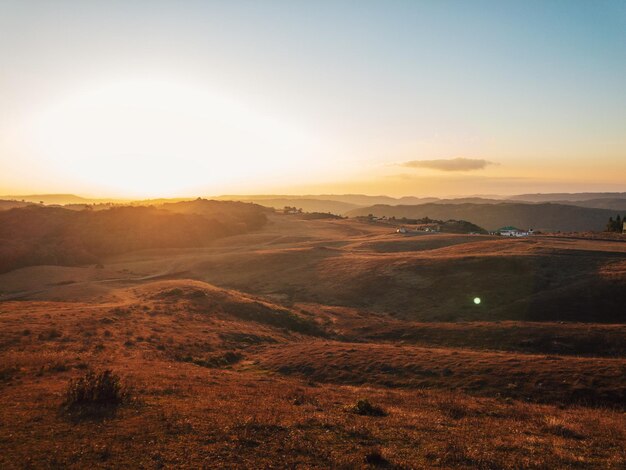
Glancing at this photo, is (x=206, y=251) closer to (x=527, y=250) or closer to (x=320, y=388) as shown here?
(x=527, y=250)

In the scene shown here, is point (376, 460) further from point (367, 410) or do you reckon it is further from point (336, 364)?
point (336, 364)

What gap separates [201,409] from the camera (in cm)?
1758

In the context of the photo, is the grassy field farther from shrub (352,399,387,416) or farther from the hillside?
the hillside

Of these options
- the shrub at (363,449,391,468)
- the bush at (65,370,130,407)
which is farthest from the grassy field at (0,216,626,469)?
the bush at (65,370,130,407)

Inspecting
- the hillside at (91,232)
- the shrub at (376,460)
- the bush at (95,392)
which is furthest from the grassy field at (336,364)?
the hillside at (91,232)

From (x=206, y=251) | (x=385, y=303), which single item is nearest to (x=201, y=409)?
(x=385, y=303)

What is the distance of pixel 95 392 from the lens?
17.3m

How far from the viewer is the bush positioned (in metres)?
17.0

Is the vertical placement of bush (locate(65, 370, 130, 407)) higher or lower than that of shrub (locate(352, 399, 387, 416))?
higher

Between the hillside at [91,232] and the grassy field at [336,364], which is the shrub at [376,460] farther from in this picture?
the hillside at [91,232]

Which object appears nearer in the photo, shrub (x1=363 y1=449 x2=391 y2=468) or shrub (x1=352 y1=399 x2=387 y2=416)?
shrub (x1=363 y1=449 x2=391 y2=468)

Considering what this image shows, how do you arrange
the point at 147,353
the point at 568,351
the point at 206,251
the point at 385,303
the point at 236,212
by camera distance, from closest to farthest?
the point at 147,353, the point at 568,351, the point at 385,303, the point at 206,251, the point at 236,212

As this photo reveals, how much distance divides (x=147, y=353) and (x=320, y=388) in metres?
15.2

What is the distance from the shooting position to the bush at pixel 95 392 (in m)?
17.0
